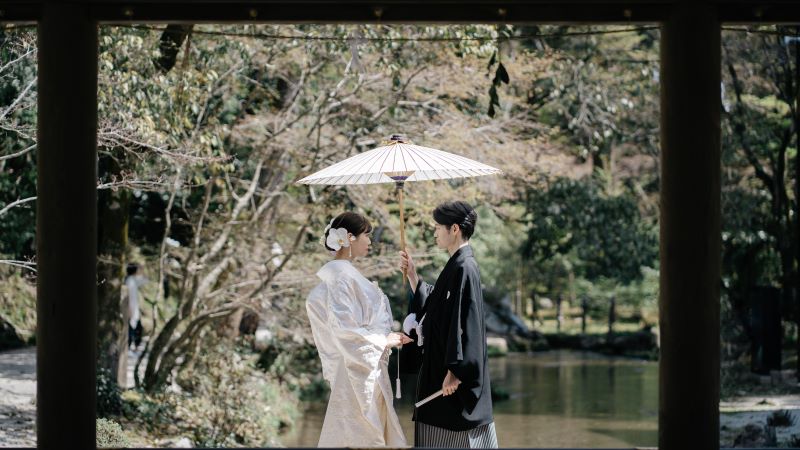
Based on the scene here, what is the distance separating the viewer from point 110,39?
734 centimetres

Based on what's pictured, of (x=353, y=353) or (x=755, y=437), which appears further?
(x=755, y=437)

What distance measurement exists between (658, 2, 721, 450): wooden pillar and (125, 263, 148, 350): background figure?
6.93 metres

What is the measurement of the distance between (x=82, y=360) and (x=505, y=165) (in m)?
6.20

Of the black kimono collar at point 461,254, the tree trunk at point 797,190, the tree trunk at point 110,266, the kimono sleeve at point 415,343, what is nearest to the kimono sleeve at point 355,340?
the kimono sleeve at point 415,343

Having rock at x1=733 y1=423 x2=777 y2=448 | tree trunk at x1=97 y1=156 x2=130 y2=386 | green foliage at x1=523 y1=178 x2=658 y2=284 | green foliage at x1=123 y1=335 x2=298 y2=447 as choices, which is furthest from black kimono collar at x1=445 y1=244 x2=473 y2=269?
green foliage at x1=523 y1=178 x2=658 y2=284

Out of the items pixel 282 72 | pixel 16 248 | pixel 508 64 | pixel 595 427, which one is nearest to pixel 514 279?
pixel 595 427

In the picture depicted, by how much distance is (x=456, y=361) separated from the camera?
4.15 meters

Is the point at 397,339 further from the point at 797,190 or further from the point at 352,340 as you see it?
the point at 797,190

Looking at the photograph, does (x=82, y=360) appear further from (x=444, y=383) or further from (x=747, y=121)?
(x=747, y=121)

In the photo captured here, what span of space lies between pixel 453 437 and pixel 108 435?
363 centimetres

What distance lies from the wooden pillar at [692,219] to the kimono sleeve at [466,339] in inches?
31.5

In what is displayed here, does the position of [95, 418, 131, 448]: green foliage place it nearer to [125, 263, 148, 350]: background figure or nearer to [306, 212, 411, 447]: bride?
[125, 263, 148, 350]: background figure

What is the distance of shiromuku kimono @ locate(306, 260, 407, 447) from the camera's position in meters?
4.45

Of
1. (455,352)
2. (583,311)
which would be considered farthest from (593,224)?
(455,352)
